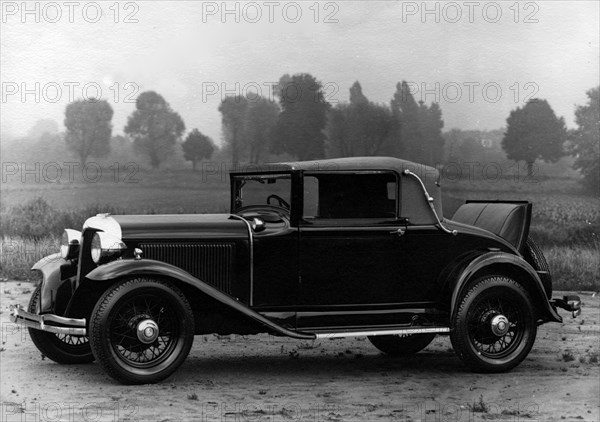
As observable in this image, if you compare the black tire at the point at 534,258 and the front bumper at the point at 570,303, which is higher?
the black tire at the point at 534,258

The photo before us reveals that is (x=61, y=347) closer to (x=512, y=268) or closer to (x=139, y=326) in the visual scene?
(x=139, y=326)

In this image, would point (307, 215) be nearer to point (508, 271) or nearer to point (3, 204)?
point (508, 271)

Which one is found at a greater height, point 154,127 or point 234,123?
point 234,123

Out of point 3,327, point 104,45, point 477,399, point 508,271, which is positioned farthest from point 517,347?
point 104,45

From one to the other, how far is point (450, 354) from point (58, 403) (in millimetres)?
3668

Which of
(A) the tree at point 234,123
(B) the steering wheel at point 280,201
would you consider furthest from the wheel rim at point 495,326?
(A) the tree at point 234,123

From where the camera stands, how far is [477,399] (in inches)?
245

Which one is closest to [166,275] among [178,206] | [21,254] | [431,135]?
[21,254]

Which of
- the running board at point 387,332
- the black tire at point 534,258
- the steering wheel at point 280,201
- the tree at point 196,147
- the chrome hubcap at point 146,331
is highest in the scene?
the tree at point 196,147

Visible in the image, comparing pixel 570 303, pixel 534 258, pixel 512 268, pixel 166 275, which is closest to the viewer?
pixel 166 275

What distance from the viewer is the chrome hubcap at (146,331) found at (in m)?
6.25

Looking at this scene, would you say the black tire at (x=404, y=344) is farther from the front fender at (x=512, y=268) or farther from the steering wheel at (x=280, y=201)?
the steering wheel at (x=280, y=201)

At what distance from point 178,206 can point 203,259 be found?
9939 millimetres

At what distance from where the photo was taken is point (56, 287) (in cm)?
718
